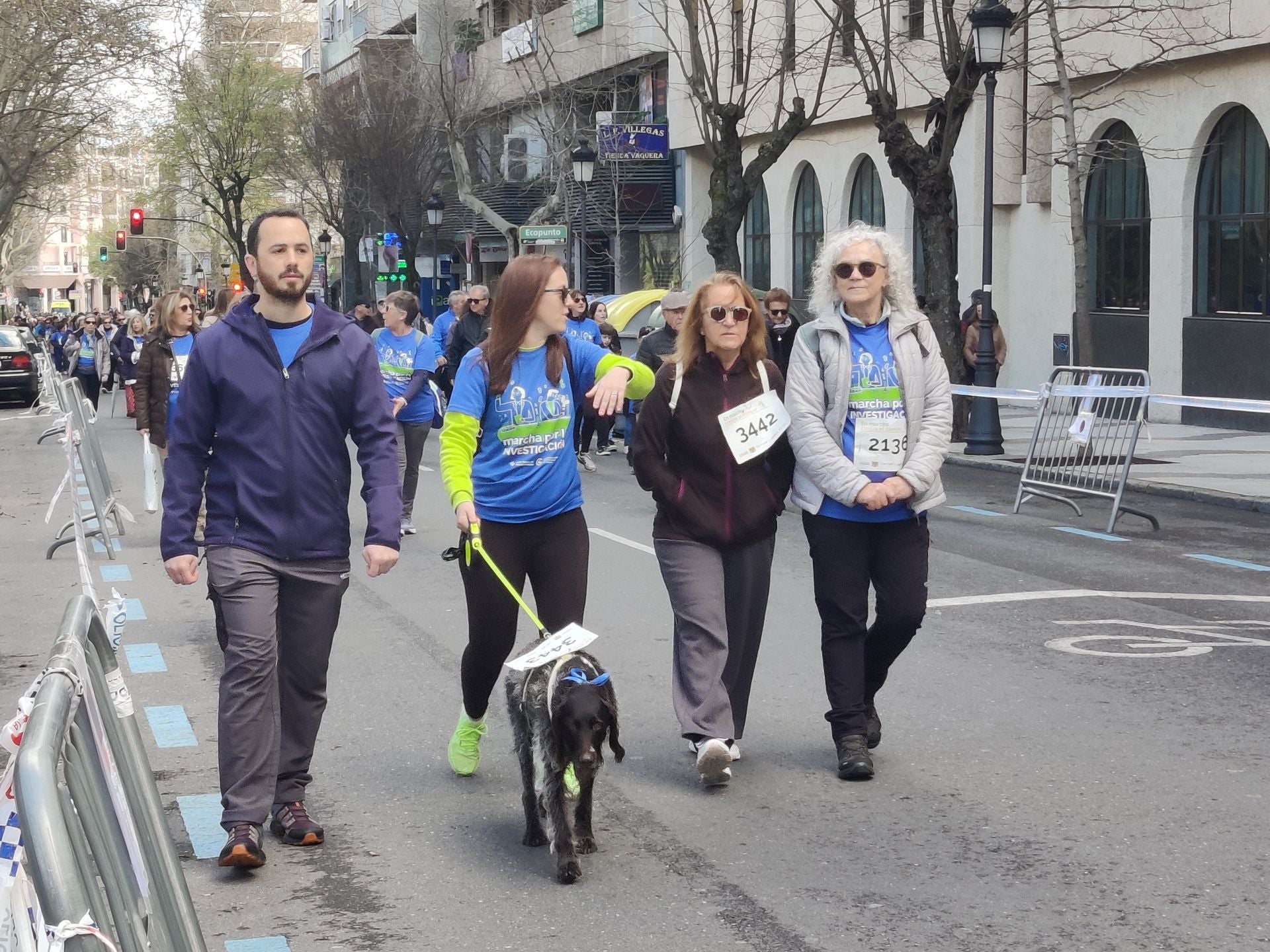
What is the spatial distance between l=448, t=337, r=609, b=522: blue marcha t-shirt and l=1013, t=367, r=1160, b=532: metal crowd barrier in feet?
26.6

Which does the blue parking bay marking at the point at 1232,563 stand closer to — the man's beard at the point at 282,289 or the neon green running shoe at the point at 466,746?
the neon green running shoe at the point at 466,746

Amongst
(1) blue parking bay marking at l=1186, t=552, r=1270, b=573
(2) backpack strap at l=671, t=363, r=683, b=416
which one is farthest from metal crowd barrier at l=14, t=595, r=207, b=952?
(1) blue parking bay marking at l=1186, t=552, r=1270, b=573

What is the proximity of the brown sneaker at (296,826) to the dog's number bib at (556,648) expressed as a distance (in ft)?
2.80

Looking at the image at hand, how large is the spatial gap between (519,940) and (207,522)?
163 centimetres

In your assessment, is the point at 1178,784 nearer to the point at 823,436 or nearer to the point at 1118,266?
the point at 823,436

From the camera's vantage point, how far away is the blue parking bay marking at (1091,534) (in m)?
12.7

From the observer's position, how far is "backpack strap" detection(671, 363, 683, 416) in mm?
6121

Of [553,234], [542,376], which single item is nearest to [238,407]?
[542,376]

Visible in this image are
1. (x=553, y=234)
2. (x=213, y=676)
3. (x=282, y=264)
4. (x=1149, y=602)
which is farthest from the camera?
(x=553, y=234)

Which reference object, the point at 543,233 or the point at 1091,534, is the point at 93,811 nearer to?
the point at 1091,534

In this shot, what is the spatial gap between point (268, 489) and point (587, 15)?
40455 mm

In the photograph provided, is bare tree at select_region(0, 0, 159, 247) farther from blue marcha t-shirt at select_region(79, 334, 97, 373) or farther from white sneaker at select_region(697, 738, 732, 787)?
white sneaker at select_region(697, 738, 732, 787)

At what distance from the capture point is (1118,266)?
26.3 metres

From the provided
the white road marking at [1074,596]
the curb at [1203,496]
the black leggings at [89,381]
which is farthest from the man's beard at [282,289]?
the black leggings at [89,381]
